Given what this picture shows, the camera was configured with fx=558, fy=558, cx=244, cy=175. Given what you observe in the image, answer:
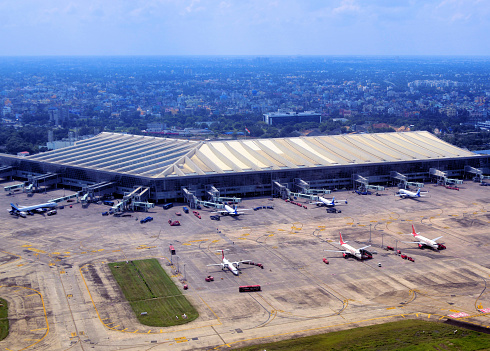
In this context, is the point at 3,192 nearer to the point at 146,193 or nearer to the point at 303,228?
the point at 146,193

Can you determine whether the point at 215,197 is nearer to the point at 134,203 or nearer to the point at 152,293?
the point at 134,203

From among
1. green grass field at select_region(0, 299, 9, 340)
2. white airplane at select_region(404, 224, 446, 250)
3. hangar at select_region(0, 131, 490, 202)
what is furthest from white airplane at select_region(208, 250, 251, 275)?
hangar at select_region(0, 131, 490, 202)

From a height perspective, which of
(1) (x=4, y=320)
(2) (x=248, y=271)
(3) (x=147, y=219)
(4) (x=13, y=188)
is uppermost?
(1) (x=4, y=320)

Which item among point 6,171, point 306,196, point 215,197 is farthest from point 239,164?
point 6,171

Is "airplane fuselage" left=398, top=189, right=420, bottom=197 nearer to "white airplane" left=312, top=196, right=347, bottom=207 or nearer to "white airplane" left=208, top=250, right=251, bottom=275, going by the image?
"white airplane" left=312, top=196, right=347, bottom=207

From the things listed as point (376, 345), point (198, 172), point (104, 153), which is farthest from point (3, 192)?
point (376, 345)

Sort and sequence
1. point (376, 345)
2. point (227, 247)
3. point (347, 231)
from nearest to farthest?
point (376, 345), point (227, 247), point (347, 231)
